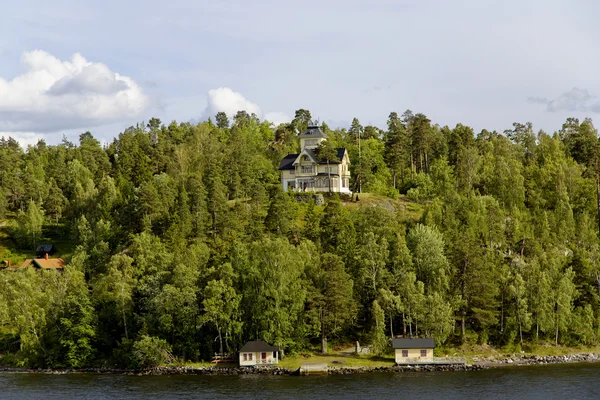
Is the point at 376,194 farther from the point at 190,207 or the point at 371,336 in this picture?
the point at 371,336

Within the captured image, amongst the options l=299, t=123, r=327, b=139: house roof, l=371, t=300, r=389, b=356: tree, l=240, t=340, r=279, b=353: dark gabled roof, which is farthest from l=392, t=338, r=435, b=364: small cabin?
l=299, t=123, r=327, b=139: house roof

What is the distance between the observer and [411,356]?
225ft

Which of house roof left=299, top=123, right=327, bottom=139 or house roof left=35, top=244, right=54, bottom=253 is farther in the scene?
house roof left=299, top=123, right=327, bottom=139

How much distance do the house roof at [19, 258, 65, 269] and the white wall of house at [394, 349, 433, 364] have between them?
53.6 meters

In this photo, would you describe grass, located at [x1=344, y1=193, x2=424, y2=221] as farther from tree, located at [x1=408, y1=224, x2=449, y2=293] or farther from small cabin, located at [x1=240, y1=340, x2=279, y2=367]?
small cabin, located at [x1=240, y1=340, x2=279, y2=367]

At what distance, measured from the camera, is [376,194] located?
111 metres

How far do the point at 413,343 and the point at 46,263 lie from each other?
57977 millimetres

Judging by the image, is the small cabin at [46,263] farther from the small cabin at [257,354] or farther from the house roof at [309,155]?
the small cabin at [257,354]

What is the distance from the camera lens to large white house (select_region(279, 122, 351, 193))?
359 ft

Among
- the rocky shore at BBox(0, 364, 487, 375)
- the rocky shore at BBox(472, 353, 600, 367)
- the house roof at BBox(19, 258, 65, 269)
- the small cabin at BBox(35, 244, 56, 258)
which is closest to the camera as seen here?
the rocky shore at BBox(0, 364, 487, 375)

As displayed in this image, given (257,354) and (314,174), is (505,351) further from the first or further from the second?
(314,174)

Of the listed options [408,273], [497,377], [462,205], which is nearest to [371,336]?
[408,273]

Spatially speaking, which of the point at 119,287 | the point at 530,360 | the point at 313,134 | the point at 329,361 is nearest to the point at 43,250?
the point at 119,287

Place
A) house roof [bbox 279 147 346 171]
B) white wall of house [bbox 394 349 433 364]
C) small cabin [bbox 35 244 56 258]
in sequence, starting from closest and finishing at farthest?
white wall of house [bbox 394 349 433 364], small cabin [bbox 35 244 56 258], house roof [bbox 279 147 346 171]
